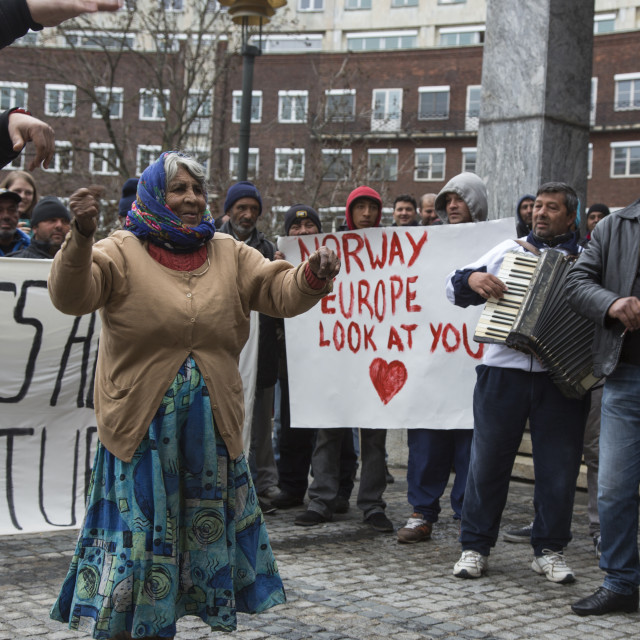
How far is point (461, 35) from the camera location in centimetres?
5378

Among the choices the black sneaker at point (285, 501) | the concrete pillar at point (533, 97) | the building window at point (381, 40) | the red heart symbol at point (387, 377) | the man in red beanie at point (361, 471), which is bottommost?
the black sneaker at point (285, 501)

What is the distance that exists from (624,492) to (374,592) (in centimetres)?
130

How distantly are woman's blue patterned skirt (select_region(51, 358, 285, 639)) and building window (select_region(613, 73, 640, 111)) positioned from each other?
47065 millimetres

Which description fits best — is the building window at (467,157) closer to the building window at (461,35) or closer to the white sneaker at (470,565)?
the building window at (461,35)

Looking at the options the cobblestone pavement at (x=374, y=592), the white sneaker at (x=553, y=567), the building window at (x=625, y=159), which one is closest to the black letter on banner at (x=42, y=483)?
the cobblestone pavement at (x=374, y=592)

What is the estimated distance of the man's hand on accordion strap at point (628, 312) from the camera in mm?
4574

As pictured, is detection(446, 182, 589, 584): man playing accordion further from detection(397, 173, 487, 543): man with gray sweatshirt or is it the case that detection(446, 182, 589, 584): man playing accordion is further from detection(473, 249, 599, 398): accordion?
detection(397, 173, 487, 543): man with gray sweatshirt

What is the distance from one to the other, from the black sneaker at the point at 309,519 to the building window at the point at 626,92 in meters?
44.5

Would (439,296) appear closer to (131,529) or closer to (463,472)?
(463,472)

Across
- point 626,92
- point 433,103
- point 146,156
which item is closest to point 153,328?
point 146,156

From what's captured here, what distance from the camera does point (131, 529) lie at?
3.50m

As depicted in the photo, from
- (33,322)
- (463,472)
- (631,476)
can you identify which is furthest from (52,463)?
(631,476)

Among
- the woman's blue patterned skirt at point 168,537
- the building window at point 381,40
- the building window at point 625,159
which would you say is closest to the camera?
the woman's blue patterned skirt at point 168,537

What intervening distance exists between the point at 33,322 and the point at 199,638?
8.13 feet
